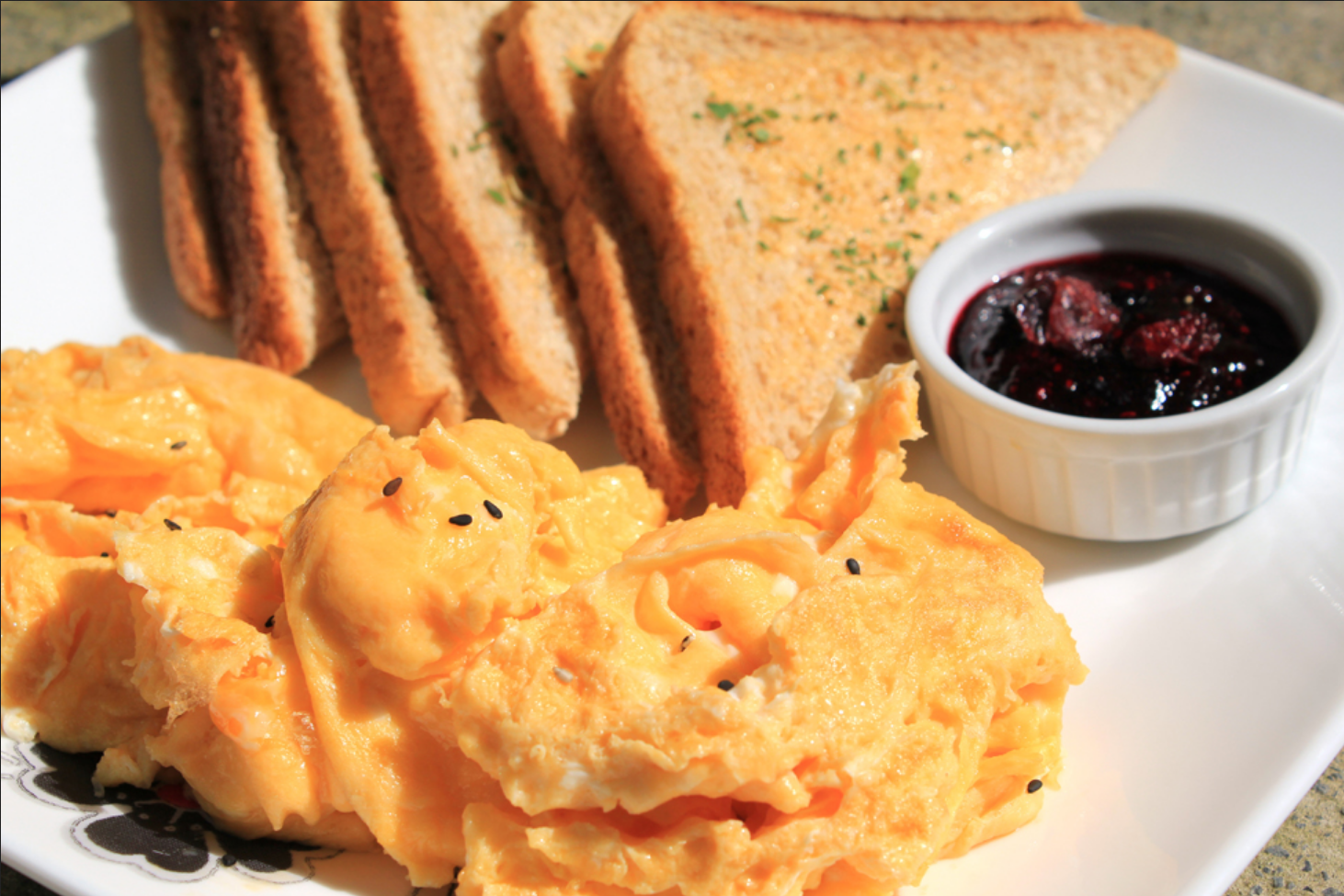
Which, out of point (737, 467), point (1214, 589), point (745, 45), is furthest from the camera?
point (745, 45)

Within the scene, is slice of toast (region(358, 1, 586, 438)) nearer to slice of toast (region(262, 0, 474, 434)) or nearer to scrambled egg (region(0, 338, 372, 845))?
slice of toast (region(262, 0, 474, 434))

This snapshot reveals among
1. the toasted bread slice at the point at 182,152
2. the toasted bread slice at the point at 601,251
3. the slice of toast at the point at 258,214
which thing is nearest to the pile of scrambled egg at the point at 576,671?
the toasted bread slice at the point at 601,251

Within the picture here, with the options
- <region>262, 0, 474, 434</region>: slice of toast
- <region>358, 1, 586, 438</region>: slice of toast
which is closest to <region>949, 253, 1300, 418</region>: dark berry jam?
<region>358, 1, 586, 438</region>: slice of toast

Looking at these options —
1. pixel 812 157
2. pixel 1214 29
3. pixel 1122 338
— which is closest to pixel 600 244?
pixel 812 157

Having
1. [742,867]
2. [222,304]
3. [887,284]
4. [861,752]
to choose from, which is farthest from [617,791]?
[222,304]

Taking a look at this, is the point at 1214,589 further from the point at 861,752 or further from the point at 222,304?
the point at 222,304

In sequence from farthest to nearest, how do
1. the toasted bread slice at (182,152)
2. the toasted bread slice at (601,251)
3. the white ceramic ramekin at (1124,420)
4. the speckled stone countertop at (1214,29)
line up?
the speckled stone countertop at (1214,29) → the toasted bread slice at (182,152) → the toasted bread slice at (601,251) → the white ceramic ramekin at (1124,420)

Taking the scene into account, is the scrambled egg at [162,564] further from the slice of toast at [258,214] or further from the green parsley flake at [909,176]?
the green parsley flake at [909,176]
